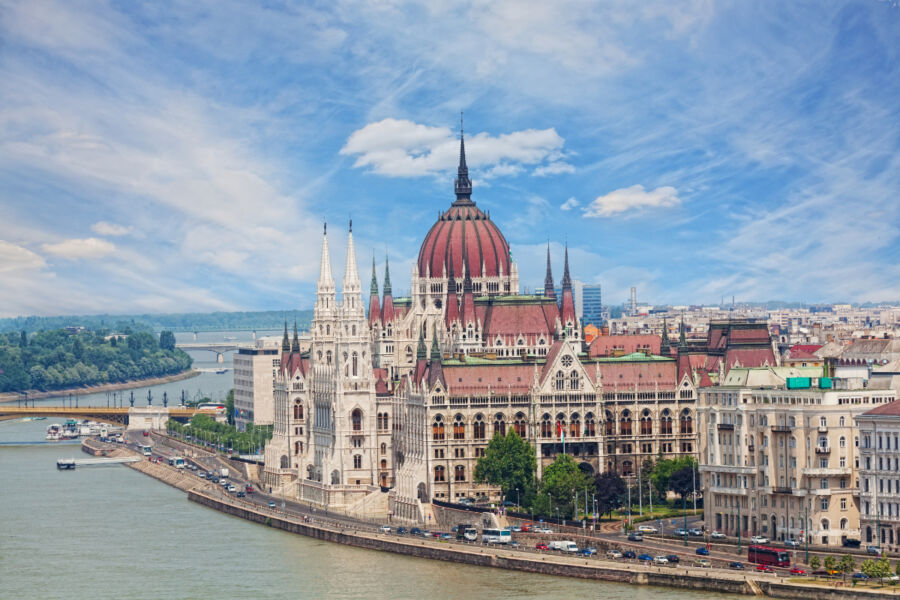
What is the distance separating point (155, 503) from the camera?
166000mm

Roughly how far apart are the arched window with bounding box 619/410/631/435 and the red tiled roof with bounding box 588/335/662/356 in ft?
47.6

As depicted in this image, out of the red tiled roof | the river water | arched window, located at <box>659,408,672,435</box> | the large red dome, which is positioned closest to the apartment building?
the river water

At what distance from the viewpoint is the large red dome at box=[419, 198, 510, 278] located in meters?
183

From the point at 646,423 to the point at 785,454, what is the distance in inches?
1529

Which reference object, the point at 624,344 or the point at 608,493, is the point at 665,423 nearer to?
the point at 624,344

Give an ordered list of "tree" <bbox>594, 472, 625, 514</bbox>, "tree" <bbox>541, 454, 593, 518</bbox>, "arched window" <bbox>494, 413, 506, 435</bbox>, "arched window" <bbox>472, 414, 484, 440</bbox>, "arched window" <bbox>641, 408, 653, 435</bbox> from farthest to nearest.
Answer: "arched window" <bbox>641, 408, 653, 435</bbox> → "arched window" <bbox>494, 413, 506, 435</bbox> → "arched window" <bbox>472, 414, 484, 440</bbox> → "tree" <bbox>541, 454, 593, 518</bbox> → "tree" <bbox>594, 472, 625, 514</bbox>

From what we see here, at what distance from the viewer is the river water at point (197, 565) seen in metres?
116

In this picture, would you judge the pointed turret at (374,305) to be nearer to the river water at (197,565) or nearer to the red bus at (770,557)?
the river water at (197,565)

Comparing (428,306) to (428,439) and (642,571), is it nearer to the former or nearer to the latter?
(428,439)

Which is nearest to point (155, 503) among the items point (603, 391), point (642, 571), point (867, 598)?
point (603, 391)

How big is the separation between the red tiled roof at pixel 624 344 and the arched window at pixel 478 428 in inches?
840

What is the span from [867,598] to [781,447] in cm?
1906

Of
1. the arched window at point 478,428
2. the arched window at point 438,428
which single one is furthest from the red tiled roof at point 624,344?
the arched window at point 438,428

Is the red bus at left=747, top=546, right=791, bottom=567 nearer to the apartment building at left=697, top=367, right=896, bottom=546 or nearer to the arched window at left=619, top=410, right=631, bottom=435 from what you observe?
the apartment building at left=697, top=367, right=896, bottom=546
